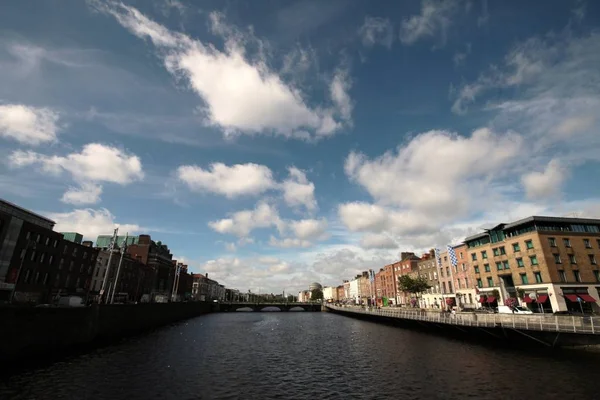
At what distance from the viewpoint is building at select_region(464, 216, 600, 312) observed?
2405 inches

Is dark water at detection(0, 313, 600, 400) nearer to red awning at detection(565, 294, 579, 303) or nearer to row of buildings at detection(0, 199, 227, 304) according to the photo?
row of buildings at detection(0, 199, 227, 304)

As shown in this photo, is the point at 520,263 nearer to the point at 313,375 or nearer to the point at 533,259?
the point at 533,259

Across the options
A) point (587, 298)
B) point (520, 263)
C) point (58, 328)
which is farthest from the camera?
point (520, 263)

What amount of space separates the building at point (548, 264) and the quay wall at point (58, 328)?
259 ft

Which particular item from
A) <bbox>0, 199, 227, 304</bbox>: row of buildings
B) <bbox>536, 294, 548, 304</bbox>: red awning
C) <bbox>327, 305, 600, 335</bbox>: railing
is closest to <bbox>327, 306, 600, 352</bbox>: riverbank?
<bbox>327, 305, 600, 335</bbox>: railing

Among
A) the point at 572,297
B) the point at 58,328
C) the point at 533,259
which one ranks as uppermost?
the point at 533,259

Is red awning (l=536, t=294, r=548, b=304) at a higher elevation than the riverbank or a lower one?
higher

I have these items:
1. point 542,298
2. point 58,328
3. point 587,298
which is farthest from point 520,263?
point 58,328

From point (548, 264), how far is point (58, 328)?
82342 mm

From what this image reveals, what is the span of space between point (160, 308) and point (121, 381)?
68787 mm

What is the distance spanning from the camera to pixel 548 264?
205 feet

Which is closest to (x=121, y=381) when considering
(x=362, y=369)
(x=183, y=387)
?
(x=183, y=387)

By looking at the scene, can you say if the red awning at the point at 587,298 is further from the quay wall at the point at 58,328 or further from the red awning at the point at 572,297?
the quay wall at the point at 58,328

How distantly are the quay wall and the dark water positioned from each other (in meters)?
4.72
